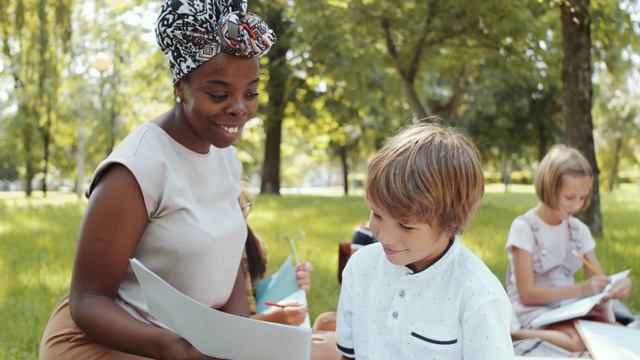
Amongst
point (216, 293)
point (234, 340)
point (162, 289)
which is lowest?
point (216, 293)

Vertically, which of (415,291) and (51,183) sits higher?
(415,291)

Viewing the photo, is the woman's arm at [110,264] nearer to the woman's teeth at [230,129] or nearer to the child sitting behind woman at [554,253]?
the woman's teeth at [230,129]

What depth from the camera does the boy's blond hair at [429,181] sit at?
5.48 ft

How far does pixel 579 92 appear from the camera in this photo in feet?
23.5

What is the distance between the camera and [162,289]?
1472mm

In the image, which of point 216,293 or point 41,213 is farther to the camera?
point 41,213

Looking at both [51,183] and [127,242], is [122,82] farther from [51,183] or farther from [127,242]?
[51,183]

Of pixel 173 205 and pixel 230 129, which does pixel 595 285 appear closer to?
pixel 230 129

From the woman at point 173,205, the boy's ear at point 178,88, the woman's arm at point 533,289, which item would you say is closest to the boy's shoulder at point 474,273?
the woman at point 173,205

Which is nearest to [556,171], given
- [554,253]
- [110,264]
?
[554,253]

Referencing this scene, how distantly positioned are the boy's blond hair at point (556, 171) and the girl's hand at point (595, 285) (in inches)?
14.4

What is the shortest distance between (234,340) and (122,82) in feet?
68.2

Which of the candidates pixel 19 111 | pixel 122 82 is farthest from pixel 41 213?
pixel 19 111

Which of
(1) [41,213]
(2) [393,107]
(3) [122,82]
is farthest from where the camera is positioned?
(3) [122,82]
